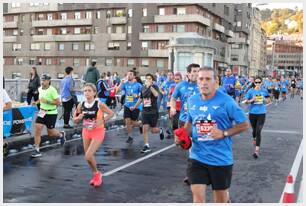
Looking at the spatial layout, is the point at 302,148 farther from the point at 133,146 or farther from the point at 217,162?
the point at 217,162

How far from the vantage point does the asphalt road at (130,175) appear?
22.5 ft

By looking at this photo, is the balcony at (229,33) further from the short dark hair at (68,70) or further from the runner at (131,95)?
the runner at (131,95)

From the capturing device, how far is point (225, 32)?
77.4 meters

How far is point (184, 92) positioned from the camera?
30.0 feet

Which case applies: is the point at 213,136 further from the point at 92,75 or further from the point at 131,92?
the point at 92,75

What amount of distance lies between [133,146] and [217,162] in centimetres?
660

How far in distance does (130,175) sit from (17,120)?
4121mm

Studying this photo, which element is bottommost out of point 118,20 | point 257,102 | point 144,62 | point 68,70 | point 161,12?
point 257,102

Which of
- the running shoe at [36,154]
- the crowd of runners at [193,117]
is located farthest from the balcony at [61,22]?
the running shoe at [36,154]

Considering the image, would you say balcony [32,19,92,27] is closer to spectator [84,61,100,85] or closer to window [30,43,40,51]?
window [30,43,40,51]

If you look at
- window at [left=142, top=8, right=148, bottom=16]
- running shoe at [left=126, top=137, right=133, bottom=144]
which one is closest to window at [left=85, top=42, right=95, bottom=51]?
window at [left=142, top=8, right=148, bottom=16]

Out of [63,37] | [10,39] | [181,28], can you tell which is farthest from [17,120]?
[10,39]

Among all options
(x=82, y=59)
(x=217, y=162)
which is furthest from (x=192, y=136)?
(x=82, y=59)

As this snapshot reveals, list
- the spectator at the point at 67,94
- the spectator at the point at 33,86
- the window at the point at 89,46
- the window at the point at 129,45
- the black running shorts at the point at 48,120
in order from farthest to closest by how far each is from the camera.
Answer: the window at the point at 89,46, the window at the point at 129,45, the spectator at the point at 33,86, the spectator at the point at 67,94, the black running shorts at the point at 48,120
